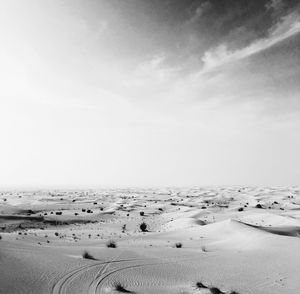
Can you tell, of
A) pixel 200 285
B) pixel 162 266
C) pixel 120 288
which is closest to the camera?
pixel 120 288

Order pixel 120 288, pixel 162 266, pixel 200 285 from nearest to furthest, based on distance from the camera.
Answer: pixel 120 288 → pixel 200 285 → pixel 162 266

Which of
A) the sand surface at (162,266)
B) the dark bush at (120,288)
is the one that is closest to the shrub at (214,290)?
the sand surface at (162,266)

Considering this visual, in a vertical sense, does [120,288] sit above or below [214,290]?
above

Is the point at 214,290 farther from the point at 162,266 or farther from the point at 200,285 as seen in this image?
the point at 162,266

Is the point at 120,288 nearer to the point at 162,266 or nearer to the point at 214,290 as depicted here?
the point at 214,290

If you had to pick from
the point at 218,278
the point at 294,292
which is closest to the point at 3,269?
the point at 218,278

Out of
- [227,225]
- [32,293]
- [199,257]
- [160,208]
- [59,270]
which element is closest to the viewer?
[32,293]

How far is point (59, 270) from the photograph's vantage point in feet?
33.2

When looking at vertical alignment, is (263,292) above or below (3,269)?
below

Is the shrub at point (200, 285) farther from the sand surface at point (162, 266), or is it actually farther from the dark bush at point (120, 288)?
the dark bush at point (120, 288)

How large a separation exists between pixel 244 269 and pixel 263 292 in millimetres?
2242

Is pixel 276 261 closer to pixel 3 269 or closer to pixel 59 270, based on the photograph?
pixel 59 270

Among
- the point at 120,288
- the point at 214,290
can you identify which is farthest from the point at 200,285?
the point at 120,288

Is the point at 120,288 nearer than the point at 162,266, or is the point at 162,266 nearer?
the point at 120,288
